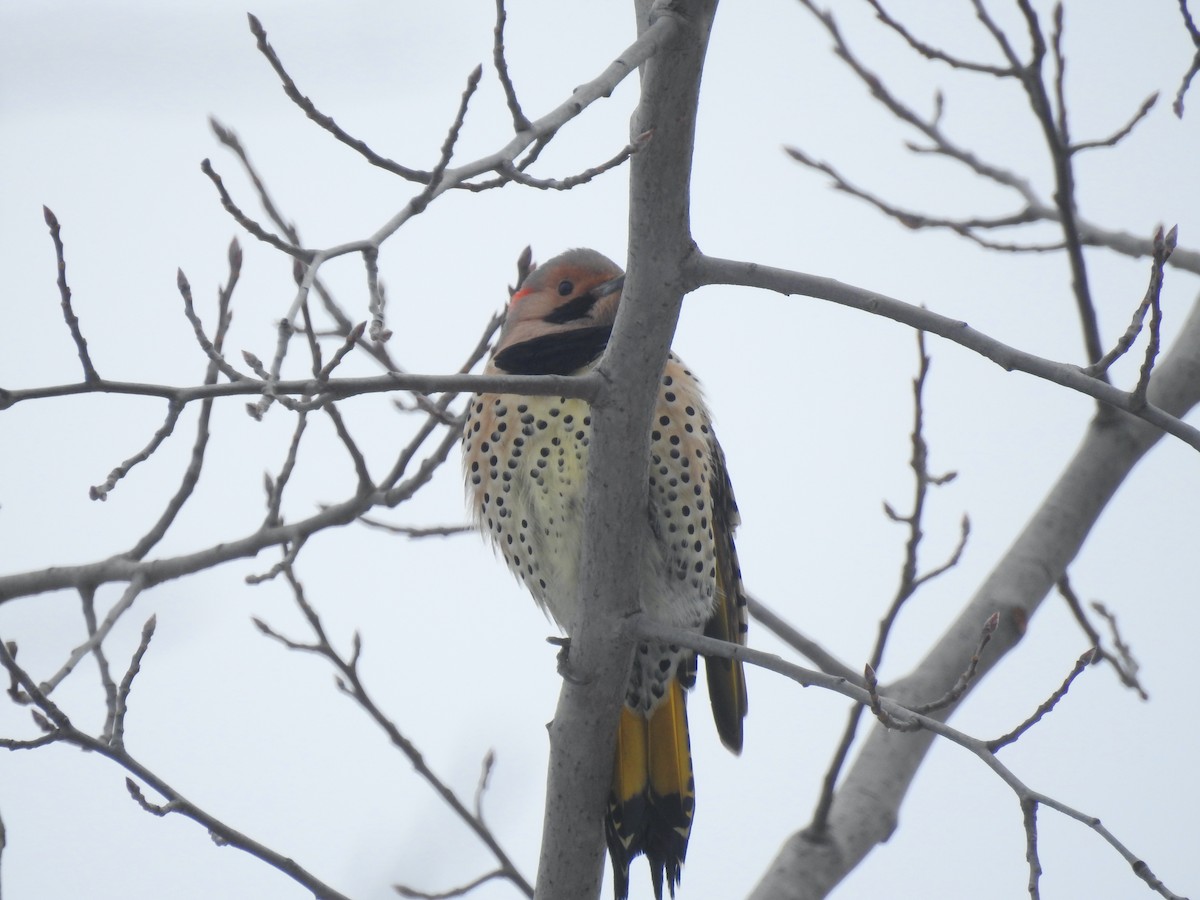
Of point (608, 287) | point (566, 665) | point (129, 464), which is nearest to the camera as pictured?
point (129, 464)

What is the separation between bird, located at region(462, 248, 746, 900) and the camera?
3.86m

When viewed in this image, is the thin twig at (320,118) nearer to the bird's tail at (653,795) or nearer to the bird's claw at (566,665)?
the bird's claw at (566,665)

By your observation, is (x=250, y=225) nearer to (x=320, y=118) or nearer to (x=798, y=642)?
(x=320, y=118)

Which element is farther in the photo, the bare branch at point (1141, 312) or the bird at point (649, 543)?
the bird at point (649, 543)

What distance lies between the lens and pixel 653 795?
3869mm

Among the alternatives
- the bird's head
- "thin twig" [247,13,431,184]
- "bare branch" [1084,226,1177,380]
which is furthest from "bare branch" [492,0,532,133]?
the bird's head

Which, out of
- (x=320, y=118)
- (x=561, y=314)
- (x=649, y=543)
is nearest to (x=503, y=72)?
(x=320, y=118)

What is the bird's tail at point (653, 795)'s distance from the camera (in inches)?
150

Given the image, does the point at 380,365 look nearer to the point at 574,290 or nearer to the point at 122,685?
the point at 574,290

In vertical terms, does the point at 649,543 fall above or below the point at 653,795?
above

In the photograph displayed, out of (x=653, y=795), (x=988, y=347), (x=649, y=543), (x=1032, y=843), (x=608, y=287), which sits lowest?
(x=1032, y=843)

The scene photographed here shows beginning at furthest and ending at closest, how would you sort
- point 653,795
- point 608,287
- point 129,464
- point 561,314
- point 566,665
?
point 561,314 → point 608,287 → point 653,795 → point 566,665 → point 129,464

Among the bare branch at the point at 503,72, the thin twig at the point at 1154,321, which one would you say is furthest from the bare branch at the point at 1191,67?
the bare branch at the point at 503,72

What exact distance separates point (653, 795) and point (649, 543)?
2.40ft
